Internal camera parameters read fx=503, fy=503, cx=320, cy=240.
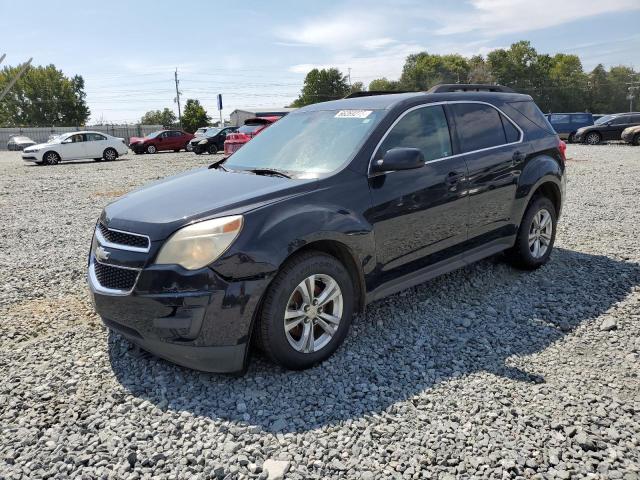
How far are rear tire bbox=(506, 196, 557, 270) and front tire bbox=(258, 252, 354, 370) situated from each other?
2428 millimetres

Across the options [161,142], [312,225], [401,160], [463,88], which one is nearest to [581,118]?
[161,142]

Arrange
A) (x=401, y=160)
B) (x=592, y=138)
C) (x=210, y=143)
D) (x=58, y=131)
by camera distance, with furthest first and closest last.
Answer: (x=58, y=131)
(x=210, y=143)
(x=592, y=138)
(x=401, y=160)

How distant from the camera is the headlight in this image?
2947 mm

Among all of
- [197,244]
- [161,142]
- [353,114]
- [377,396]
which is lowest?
[377,396]

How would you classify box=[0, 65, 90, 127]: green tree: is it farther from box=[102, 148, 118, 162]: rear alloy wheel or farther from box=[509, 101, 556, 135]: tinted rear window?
box=[509, 101, 556, 135]: tinted rear window

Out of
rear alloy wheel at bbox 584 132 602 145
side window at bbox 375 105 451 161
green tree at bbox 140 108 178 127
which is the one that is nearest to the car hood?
side window at bbox 375 105 451 161

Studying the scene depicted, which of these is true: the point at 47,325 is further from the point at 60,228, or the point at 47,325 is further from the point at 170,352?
the point at 60,228

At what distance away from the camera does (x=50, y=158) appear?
23.1 metres

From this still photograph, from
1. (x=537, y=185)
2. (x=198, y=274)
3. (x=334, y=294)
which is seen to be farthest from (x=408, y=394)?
(x=537, y=185)

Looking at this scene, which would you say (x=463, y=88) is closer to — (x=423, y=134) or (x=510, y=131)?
(x=510, y=131)

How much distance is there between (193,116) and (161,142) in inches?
1601

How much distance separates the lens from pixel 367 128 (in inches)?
153

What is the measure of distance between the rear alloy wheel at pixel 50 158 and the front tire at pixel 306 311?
2342 cm

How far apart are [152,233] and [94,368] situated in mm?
1134
